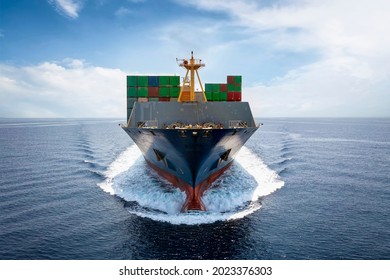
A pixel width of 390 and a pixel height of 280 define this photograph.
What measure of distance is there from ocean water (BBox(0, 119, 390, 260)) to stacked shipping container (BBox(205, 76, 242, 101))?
8592 millimetres

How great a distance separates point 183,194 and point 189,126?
19.0 ft

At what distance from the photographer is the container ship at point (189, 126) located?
22.8 meters

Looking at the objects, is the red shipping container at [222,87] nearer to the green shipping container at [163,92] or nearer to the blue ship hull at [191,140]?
the blue ship hull at [191,140]

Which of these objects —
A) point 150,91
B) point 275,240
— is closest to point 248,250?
point 275,240

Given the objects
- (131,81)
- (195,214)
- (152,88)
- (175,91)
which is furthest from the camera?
(131,81)

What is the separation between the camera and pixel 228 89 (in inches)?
1377

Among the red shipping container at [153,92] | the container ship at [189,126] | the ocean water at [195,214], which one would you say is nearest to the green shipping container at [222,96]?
the container ship at [189,126]

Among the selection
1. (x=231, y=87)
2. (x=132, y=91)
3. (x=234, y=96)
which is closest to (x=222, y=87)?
(x=231, y=87)

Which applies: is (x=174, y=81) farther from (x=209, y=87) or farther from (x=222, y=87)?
(x=222, y=87)

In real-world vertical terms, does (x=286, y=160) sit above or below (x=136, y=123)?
below
